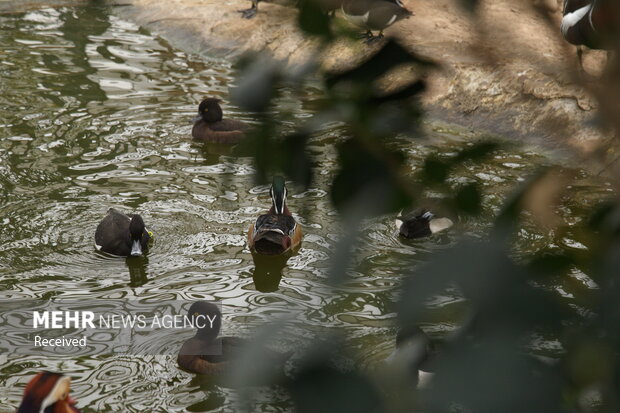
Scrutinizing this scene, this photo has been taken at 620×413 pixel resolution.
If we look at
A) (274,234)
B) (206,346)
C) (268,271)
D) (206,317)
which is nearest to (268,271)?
(268,271)

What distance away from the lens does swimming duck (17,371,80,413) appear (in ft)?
15.1

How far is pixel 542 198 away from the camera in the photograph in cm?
138

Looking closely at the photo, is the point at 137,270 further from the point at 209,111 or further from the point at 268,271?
the point at 209,111

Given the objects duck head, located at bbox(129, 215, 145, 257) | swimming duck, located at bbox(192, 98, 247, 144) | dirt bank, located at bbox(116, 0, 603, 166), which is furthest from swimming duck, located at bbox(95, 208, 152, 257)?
swimming duck, located at bbox(192, 98, 247, 144)

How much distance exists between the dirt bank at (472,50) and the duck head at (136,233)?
63.6 inches

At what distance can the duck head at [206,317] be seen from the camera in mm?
5902

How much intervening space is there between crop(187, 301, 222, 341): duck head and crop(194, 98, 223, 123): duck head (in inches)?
158

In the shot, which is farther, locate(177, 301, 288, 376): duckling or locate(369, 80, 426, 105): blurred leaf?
locate(177, 301, 288, 376): duckling

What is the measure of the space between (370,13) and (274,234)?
19.1ft

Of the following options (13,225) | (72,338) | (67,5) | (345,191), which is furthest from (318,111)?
(67,5)

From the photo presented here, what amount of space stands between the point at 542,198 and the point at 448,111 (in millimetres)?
9124

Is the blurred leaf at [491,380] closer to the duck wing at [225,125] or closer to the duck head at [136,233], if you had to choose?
the duck head at [136,233]

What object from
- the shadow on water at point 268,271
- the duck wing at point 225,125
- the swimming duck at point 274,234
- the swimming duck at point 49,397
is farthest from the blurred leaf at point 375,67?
the duck wing at point 225,125

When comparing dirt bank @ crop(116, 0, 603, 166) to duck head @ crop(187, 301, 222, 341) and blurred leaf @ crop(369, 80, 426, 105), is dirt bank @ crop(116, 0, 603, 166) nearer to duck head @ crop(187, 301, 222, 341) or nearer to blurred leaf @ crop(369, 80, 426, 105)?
blurred leaf @ crop(369, 80, 426, 105)
